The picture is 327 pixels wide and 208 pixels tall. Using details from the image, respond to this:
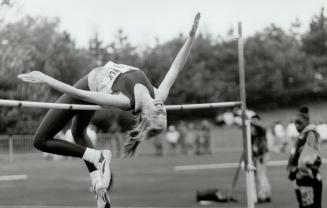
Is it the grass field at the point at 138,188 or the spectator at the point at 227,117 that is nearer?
the grass field at the point at 138,188

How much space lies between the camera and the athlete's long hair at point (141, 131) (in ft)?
19.7

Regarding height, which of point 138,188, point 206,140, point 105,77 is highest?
point 105,77

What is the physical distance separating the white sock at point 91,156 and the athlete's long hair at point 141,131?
33 centimetres

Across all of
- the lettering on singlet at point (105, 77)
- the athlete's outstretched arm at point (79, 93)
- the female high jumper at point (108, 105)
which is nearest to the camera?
the athlete's outstretched arm at point (79, 93)

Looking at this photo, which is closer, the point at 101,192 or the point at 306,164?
the point at 101,192

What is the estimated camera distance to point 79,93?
5.55 m

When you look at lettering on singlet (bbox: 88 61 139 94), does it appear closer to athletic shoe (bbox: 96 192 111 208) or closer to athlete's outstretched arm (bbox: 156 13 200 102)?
athlete's outstretched arm (bbox: 156 13 200 102)

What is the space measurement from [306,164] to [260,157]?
12.4 ft

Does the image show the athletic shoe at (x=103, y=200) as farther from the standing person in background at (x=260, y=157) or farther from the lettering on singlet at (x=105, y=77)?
the standing person in background at (x=260, y=157)

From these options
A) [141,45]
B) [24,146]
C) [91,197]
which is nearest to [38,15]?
[141,45]

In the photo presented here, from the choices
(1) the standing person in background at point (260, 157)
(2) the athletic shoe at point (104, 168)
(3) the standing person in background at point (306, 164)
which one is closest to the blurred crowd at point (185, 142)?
(1) the standing person in background at point (260, 157)

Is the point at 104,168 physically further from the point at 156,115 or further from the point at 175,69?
the point at 175,69

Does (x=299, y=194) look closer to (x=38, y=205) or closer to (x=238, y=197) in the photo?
(x=238, y=197)

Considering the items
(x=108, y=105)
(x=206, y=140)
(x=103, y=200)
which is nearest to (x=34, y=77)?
(x=108, y=105)
